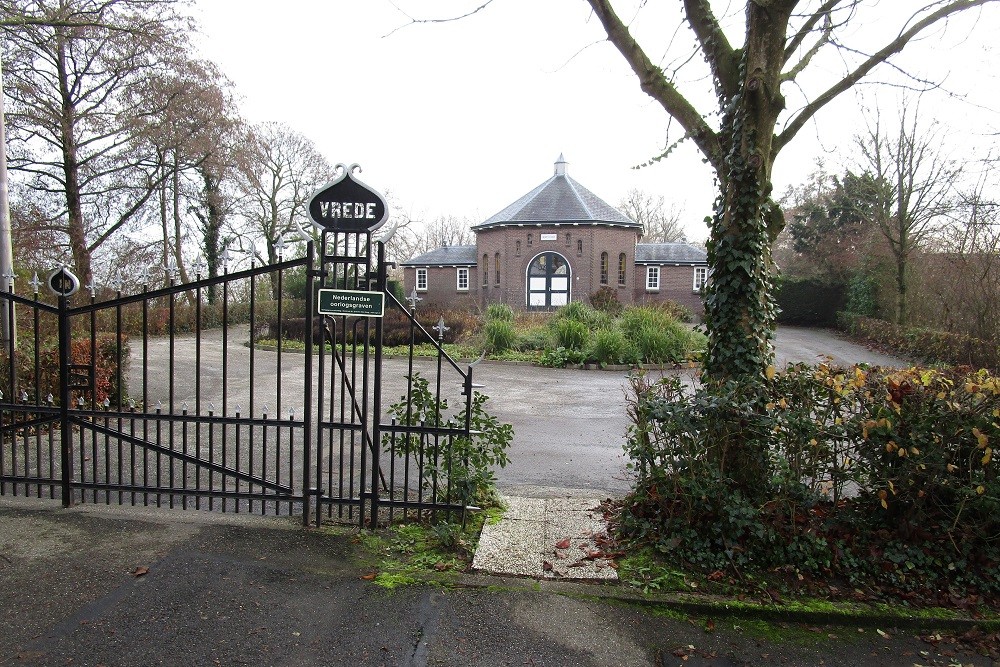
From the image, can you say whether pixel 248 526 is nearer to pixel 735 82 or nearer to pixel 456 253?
pixel 735 82

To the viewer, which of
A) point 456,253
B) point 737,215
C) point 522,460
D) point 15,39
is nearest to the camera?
point 737,215

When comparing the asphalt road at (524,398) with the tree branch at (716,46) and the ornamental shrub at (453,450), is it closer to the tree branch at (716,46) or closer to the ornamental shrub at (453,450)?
the ornamental shrub at (453,450)

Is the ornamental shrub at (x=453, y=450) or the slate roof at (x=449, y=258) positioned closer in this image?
the ornamental shrub at (x=453, y=450)

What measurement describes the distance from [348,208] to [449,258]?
35810 mm

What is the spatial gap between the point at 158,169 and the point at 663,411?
23777mm

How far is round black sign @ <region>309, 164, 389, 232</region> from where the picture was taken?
4.34 meters

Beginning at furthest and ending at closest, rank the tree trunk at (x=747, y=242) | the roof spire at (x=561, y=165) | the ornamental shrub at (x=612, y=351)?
1. the roof spire at (x=561, y=165)
2. the ornamental shrub at (x=612, y=351)
3. the tree trunk at (x=747, y=242)

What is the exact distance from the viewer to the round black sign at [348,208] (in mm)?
4344

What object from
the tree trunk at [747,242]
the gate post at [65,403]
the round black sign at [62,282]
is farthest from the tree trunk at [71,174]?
the tree trunk at [747,242]

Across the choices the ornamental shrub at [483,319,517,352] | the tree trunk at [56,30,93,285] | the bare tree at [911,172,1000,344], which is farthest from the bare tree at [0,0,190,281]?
the bare tree at [911,172,1000,344]

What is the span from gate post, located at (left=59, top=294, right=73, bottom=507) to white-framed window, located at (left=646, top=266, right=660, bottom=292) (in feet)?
Answer: 113

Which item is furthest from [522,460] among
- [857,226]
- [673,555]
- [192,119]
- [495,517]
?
[857,226]

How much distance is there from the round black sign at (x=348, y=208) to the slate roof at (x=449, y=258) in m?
34.7

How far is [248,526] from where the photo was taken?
4.57 m
